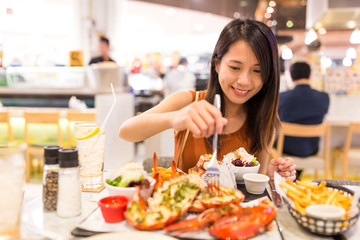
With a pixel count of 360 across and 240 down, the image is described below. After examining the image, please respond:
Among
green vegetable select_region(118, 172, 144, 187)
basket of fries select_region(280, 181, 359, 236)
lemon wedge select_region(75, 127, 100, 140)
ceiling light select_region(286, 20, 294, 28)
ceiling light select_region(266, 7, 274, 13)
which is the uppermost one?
ceiling light select_region(286, 20, 294, 28)

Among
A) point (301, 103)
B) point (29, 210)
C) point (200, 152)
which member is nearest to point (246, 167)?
point (200, 152)

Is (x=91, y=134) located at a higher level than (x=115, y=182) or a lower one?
higher

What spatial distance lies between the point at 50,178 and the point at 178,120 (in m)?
0.48

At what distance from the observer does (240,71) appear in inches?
57.8

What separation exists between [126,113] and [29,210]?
443 centimetres

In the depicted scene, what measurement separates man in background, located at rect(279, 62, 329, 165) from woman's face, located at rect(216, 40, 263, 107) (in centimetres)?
248

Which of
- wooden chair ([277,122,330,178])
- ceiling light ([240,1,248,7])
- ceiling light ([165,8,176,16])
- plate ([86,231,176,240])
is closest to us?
plate ([86,231,176,240])

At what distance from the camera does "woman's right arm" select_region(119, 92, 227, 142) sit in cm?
97

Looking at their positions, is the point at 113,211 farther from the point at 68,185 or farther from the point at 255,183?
the point at 255,183

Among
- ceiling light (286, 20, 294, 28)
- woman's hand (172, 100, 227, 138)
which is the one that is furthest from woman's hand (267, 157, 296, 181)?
ceiling light (286, 20, 294, 28)

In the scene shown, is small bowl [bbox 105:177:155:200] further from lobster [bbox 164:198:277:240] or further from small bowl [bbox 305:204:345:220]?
small bowl [bbox 305:204:345:220]

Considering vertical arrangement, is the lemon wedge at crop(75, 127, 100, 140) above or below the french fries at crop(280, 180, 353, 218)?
above

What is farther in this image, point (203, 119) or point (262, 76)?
point (262, 76)

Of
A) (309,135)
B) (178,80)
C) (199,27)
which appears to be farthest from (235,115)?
(199,27)
